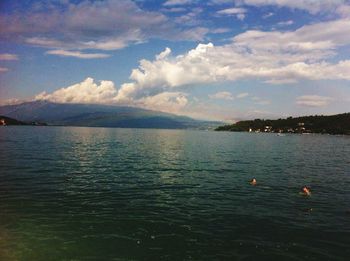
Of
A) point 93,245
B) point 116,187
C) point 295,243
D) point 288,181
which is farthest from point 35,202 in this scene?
point 288,181

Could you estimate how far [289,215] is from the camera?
36.7 metres

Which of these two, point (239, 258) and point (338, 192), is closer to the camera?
point (239, 258)

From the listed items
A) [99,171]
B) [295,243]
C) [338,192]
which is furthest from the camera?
[99,171]

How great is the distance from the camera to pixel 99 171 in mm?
64438

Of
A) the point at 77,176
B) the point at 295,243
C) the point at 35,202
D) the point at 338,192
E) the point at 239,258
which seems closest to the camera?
the point at 239,258

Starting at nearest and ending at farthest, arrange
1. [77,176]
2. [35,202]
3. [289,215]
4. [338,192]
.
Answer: [289,215]
[35,202]
[338,192]
[77,176]

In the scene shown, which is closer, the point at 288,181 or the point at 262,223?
the point at 262,223

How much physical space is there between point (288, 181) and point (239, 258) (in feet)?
119

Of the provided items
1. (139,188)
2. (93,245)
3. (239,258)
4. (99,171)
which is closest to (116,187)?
(139,188)

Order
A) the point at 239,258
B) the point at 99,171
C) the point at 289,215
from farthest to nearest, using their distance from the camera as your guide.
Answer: the point at 99,171, the point at 289,215, the point at 239,258

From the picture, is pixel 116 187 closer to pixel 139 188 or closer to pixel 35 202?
pixel 139 188

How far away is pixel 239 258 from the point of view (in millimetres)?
25391

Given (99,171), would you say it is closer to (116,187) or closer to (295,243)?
(116,187)

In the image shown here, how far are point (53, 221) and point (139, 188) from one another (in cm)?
1746
